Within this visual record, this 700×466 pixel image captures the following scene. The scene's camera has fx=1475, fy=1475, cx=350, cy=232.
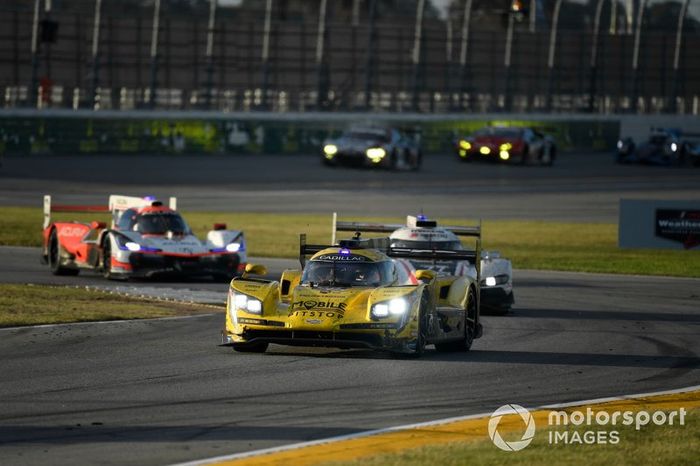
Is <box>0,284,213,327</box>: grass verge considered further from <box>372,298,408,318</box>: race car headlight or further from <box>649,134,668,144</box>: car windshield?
<box>649,134,668,144</box>: car windshield

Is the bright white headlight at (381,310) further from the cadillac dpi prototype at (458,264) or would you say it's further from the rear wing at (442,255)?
the cadillac dpi prototype at (458,264)

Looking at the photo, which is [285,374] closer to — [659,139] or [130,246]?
[130,246]

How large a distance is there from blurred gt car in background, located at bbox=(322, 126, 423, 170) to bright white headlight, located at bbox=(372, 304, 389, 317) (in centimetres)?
3980


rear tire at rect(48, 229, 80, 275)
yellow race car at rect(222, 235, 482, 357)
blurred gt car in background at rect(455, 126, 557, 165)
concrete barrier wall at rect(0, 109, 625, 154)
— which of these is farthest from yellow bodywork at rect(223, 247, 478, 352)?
blurred gt car in background at rect(455, 126, 557, 165)

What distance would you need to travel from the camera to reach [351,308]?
1562cm

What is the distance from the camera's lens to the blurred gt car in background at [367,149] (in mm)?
55500

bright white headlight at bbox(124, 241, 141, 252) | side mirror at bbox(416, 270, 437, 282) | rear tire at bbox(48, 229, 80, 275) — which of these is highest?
side mirror at bbox(416, 270, 437, 282)

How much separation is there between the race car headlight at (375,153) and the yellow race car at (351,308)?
38276mm

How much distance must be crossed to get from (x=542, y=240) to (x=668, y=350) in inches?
809

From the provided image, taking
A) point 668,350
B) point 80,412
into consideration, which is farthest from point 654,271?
point 80,412

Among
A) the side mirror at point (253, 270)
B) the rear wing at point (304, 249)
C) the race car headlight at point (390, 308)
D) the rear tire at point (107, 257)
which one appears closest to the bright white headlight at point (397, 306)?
the race car headlight at point (390, 308)

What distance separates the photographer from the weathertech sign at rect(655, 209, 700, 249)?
34.2 m

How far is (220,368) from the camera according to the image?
1462 centimetres

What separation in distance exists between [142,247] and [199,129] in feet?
98.0
